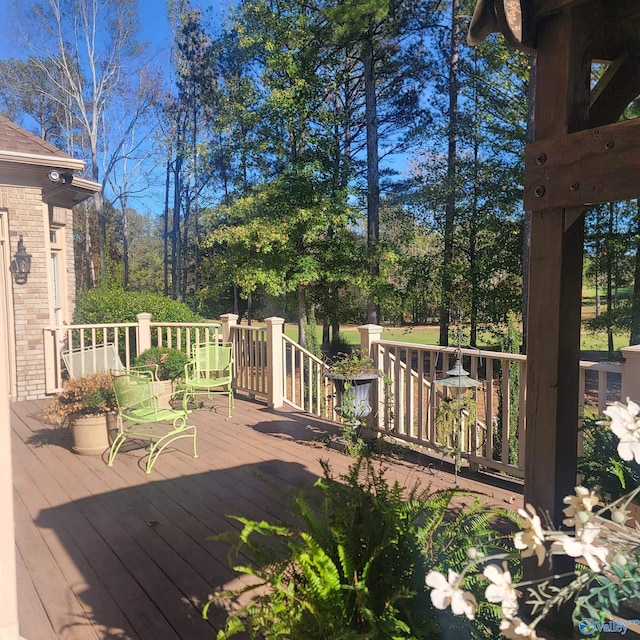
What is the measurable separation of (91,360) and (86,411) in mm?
2013

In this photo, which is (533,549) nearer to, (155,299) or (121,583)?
(121,583)

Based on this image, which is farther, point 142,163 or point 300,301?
point 142,163

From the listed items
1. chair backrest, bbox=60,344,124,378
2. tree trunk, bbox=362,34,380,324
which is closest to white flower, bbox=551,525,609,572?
chair backrest, bbox=60,344,124,378

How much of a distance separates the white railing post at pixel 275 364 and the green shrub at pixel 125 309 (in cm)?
334

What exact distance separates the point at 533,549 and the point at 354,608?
65 cm

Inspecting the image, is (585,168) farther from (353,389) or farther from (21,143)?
(21,143)

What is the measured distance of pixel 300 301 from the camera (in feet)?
Result: 39.9

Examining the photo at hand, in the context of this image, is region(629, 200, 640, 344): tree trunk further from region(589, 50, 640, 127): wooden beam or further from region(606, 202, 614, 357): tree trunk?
region(589, 50, 640, 127): wooden beam

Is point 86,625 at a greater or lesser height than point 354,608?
lesser

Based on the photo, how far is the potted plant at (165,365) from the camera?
17.8 feet

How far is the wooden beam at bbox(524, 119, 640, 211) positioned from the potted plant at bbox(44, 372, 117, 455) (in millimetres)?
3381

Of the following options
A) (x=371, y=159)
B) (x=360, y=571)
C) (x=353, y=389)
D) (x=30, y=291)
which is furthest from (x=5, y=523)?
(x=371, y=159)

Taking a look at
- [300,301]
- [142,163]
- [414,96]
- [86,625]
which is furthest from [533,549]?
[142,163]

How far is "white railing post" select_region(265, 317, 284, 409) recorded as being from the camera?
561 centimetres
